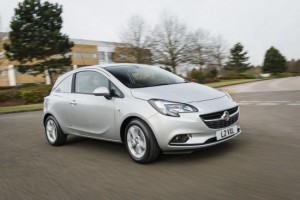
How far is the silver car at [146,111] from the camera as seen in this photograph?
178 inches

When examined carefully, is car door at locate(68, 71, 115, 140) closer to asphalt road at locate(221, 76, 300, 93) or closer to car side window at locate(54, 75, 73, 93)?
car side window at locate(54, 75, 73, 93)

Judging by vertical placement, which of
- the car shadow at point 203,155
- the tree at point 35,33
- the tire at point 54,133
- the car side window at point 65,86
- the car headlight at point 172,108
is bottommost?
the car shadow at point 203,155

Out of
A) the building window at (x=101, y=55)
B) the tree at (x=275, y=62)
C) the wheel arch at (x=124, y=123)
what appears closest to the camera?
the wheel arch at (x=124, y=123)

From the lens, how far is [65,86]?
6.62 metres

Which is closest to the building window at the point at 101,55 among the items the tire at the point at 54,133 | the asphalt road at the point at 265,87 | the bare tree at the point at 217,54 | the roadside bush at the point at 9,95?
the bare tree at the point at 217,54

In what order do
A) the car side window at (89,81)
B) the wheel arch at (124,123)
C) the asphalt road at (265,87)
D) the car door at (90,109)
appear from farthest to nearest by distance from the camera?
1. the asphalt road at (265,87)
2. the car side window at (89,81)
3. the car door at (90,109)
4. the wheel arch at (124,123)

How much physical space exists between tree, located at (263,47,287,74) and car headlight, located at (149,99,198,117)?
81311 millimetres

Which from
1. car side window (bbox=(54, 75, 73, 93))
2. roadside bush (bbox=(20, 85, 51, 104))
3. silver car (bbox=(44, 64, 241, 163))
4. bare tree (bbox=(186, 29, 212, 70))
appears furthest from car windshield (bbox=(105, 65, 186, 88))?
bare tree (bbox=(186, 29, 212, 70))

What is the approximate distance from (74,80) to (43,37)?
99.1 ft

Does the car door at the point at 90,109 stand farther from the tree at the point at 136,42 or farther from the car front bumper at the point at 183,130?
the tree at the point at 136,42

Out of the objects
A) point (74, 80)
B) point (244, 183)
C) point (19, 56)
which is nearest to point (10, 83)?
point (19, 56)

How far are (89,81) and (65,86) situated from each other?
888 mm

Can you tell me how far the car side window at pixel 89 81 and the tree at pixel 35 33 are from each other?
1157 inches

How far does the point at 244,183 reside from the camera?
368 centimetres
